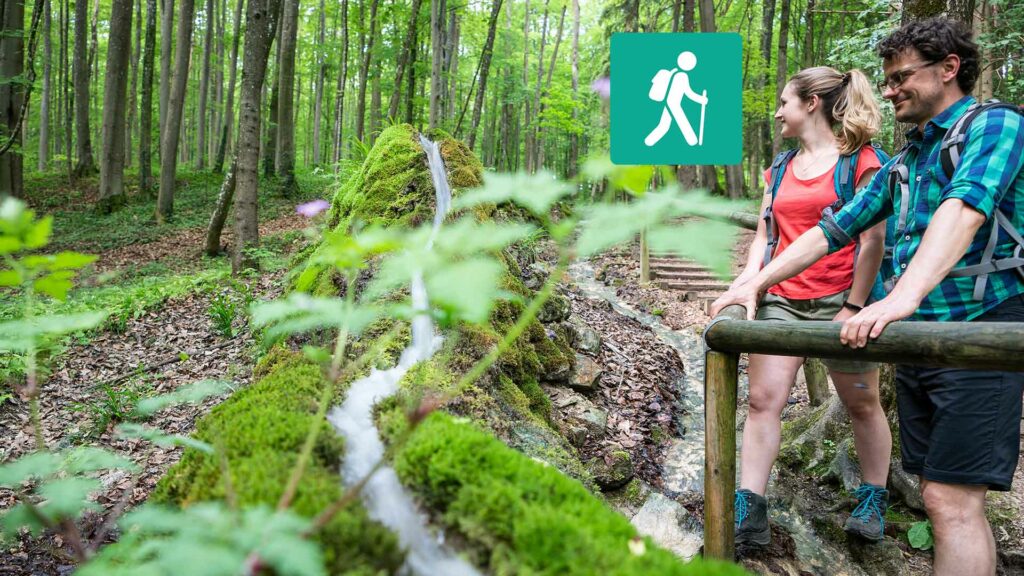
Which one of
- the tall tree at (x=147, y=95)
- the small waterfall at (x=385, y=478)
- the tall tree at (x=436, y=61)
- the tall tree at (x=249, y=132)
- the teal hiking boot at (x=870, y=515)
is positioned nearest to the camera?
the small waterfall at (x=385, y=478)

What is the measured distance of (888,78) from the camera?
2336mm

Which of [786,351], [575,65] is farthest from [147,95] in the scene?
[786,351]

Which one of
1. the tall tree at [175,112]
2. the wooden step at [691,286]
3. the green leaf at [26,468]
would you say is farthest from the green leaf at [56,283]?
the tall tree at [175,112]

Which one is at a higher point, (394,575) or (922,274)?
(922,274)

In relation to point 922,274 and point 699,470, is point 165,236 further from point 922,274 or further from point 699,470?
point 922,274

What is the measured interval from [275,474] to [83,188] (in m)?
21.8

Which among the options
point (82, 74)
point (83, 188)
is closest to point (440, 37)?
point (82, 74)

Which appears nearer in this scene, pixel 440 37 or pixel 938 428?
pixel 938 428

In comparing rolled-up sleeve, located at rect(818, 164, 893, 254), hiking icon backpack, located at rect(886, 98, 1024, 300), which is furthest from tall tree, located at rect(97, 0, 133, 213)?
hiking icon backpack, located at rect(886, 98, 1024, 300)

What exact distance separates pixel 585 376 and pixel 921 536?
218 centimetres

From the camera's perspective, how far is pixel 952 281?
6.89 ft

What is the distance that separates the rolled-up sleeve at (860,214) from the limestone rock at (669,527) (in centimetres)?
152

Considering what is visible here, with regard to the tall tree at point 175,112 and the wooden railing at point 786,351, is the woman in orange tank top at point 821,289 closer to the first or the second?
the wooden railing at point 786,351

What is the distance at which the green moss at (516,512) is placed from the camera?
1.10 meters
